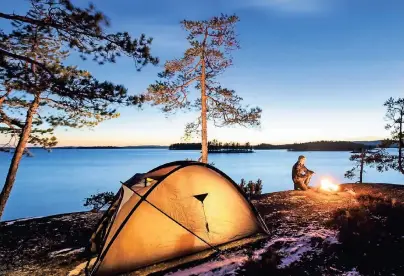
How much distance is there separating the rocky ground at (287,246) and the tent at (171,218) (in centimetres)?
46

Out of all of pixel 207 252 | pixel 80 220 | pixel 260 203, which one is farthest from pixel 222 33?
pixel 207 252

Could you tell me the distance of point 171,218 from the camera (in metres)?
6.34

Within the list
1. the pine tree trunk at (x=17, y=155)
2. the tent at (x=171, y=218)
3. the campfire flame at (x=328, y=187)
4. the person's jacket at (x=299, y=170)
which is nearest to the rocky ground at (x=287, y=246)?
the tent at (x=171, y=218)

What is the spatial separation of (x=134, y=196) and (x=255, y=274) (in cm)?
294

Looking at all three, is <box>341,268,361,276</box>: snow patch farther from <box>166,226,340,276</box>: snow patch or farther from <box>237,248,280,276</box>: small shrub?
<box>237,248,280,276</box>: small shrub

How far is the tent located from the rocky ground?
46 centimetres

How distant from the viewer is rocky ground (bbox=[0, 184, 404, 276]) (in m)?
5.77

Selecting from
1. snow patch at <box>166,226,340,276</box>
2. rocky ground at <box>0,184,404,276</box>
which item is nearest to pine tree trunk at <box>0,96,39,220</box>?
rocky ground at <box>0,184,404,276</box>

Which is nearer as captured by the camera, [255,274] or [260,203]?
[255,274]

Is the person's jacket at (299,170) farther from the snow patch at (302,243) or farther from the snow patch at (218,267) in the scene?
the snow patch at (218,267)

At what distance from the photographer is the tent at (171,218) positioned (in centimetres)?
606

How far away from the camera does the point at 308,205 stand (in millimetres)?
11180

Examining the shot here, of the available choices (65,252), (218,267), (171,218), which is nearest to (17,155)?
(65,252)

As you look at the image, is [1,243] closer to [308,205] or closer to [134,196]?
[134,196]
